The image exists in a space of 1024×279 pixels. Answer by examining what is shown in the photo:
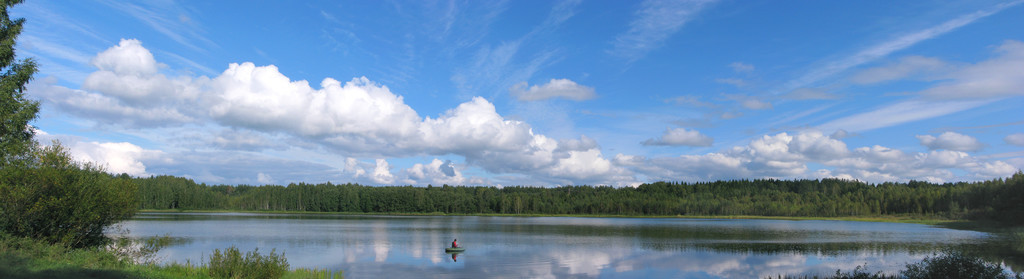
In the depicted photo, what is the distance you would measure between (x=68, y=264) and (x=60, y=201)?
16.4 feet

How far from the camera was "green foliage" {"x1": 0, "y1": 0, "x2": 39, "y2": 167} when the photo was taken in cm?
2162

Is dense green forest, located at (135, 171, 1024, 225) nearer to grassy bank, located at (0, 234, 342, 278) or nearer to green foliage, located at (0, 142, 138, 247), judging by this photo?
green foliage, located at (0, 142, 138, 247)

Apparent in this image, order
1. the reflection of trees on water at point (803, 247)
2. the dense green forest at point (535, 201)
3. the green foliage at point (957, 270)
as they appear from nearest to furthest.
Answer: the green foliage at point (957, 270)
the reflection of trees on water at point (803, 247)
the dense green forest at point (535, 201)

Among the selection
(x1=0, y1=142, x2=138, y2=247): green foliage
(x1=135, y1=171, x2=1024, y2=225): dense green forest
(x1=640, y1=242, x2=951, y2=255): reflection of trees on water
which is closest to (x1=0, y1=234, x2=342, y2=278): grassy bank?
(x1=0, y1=142, x2=138, y2=247): green foliage

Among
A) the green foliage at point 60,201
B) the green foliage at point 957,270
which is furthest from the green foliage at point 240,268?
the green foliage at point 957,270

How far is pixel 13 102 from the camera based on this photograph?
21.8 m

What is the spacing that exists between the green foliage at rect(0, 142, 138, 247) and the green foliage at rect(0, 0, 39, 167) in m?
0.76

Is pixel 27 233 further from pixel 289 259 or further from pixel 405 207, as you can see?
pixel 405 207

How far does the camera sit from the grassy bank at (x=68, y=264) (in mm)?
15781

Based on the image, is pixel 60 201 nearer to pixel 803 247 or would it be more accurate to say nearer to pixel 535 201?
pixel 803 247

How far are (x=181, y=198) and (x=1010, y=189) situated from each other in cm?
19563

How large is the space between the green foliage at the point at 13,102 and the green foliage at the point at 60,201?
76cm

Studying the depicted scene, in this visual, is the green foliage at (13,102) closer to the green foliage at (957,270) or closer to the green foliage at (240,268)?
the green foliage at (240,268)

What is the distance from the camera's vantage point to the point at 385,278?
92.8ft
